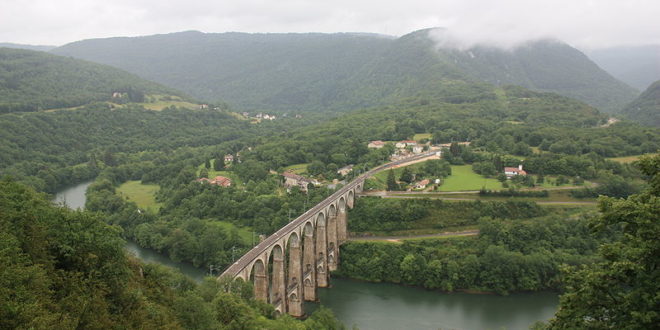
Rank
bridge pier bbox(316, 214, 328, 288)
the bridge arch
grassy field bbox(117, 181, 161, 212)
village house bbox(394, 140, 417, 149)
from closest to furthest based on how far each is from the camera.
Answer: the bridge arch
bridge pier bbox(316, 214, 328, 288)
grassy field bbox(117, 181, 161, 212)
village house bbox(394, 140, 417, 149)

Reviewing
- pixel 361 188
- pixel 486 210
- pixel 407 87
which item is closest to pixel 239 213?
pixel 361 188

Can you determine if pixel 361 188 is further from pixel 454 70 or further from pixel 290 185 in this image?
pixel 454 70

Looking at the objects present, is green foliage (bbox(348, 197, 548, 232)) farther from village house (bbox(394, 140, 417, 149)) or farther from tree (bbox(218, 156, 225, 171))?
tree (bbox(218, 156, 225, 171))

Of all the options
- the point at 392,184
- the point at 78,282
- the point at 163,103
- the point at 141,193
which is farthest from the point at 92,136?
the point at 78,282

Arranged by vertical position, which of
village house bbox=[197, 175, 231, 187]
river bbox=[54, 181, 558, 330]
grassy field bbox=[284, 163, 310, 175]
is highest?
grassy field bbox=[284, 163, 310, 175]

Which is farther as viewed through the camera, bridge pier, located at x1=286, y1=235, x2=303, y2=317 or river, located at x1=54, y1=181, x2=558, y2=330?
bridge pier, located at x1=286, y1=235, x2=303, y2=317

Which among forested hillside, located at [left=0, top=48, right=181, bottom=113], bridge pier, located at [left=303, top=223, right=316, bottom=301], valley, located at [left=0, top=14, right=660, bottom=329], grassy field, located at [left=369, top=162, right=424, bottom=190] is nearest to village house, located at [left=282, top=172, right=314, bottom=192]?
valley, located at [left=0, top=14, right=660, bottom=329]

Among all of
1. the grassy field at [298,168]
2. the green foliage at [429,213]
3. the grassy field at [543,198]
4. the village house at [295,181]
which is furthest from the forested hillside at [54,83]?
the grassy field at [543,198]
